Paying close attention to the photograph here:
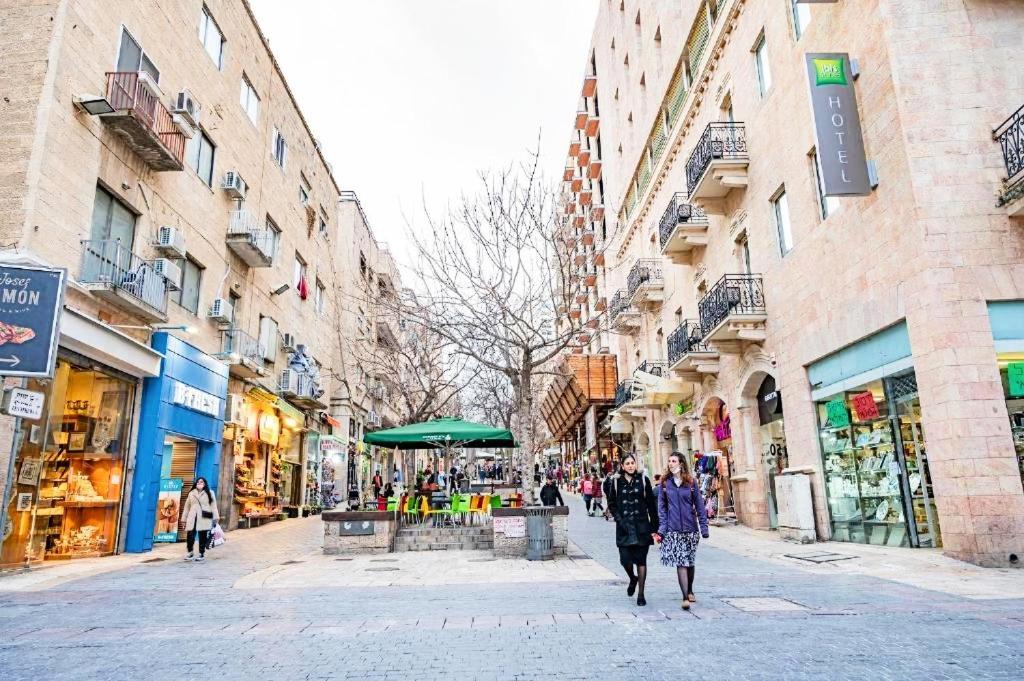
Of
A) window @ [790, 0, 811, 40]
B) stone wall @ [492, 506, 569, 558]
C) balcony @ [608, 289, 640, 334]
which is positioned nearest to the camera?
stone wall @ [492, 506, 569, 558]

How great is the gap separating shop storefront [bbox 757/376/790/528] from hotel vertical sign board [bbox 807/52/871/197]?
607 cm

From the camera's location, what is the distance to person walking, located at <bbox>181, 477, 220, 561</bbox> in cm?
1316

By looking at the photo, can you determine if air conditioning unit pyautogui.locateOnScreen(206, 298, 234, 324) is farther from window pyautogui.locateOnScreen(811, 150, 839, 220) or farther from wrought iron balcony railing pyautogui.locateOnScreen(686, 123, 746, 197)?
window pyautogui.locateOnScreen(811, 150, 839, 220)

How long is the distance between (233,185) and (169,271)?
5.13 metres

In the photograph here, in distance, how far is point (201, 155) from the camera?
1827 cm

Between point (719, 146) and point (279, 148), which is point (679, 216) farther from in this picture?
point (279, 148)

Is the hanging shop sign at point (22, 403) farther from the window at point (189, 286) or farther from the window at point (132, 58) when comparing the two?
the window at point (132, 58)

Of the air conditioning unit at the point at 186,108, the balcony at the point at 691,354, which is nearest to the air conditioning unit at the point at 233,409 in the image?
the air conditioning unit at the point at 186,108

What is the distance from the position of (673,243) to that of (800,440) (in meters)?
8.82

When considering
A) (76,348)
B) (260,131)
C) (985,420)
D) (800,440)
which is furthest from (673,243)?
(76,348)

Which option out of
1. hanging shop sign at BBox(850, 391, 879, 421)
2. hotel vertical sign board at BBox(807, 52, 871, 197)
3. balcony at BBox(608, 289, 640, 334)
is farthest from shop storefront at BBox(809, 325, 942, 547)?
balcony at BBox(608, 289, 640, 334)

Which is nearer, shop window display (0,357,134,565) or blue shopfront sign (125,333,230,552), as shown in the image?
shop window display (0,357,134,565)

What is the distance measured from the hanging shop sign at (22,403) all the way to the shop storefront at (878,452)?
1492 cm

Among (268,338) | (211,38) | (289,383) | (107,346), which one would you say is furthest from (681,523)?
(289,383)
